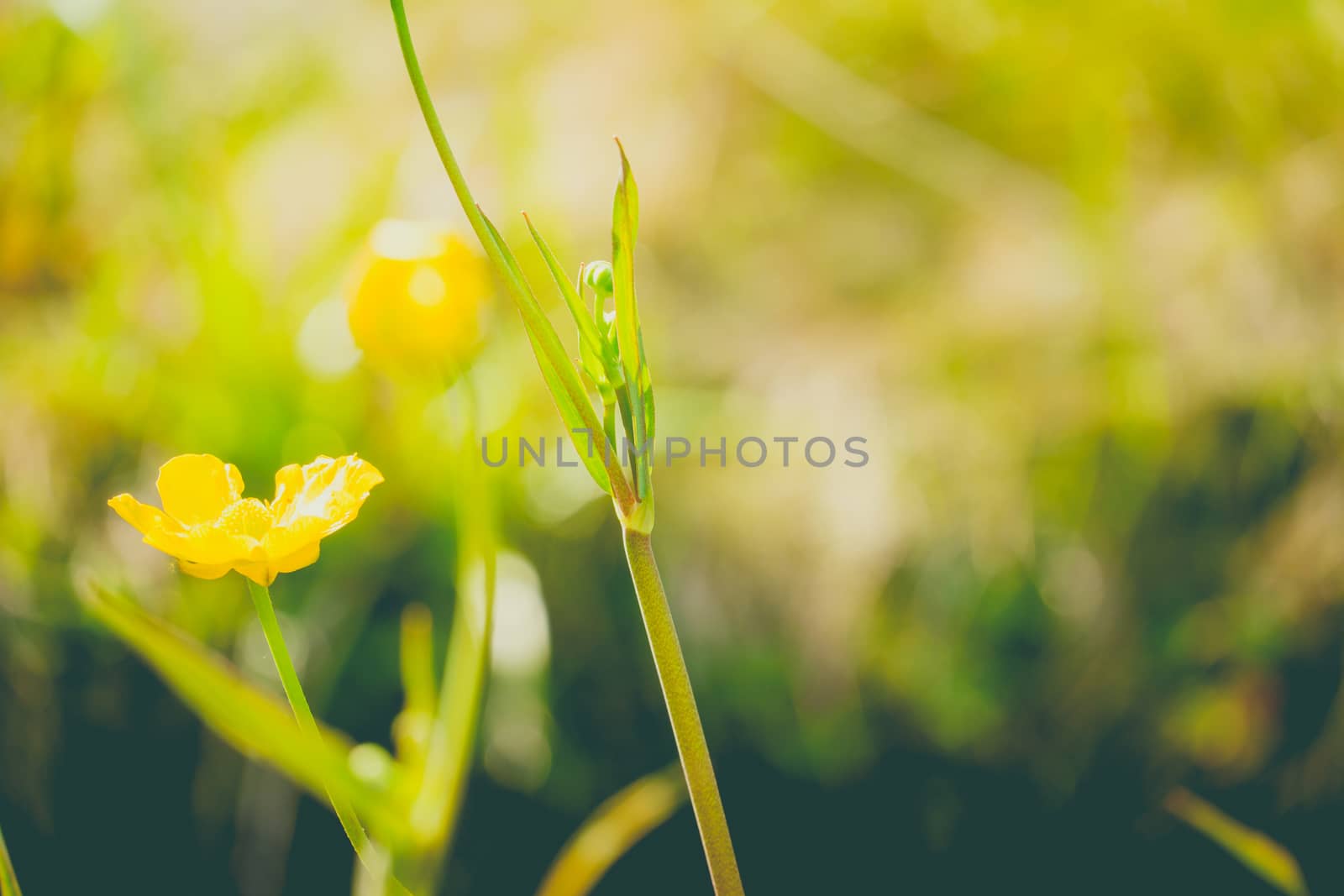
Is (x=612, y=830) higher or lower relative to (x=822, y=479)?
lower

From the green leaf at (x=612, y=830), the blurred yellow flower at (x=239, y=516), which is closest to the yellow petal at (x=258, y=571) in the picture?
the blurred yellow flower at (x=239, y=516)

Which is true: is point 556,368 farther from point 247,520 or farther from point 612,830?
point 612,830

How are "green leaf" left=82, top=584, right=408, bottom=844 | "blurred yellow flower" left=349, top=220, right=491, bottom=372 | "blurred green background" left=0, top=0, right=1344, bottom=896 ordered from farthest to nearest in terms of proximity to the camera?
"blurred green background" left=0, top=0, right=1344, bottom=896
"blurred yellow flower" left=349, top=220, right=491, bottom=372
"green leaf" left=82, top=584, right=408, bottom=844

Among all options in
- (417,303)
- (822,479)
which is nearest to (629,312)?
(417,303)

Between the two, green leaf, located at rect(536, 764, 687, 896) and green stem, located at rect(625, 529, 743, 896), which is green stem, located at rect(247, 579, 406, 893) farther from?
green leaf, located at rect(536, 764, 687, 896)

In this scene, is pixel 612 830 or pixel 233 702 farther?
pixel 612 830

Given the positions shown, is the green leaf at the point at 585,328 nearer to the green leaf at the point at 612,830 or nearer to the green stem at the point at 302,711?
the green stem at the point at 302,711

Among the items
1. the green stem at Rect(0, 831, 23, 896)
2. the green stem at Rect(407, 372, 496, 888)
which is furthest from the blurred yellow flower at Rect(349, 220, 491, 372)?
the green stem at Rect(0, 831, 23, 896)
